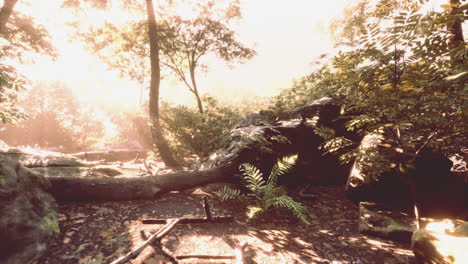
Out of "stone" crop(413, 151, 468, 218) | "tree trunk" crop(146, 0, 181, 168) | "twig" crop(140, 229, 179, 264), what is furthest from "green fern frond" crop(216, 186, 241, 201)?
"tree trunk" crop(146, 0, 181, 168)

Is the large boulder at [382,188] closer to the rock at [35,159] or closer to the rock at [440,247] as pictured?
the rock at [440,247]

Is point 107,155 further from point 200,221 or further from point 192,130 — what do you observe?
point 200,221

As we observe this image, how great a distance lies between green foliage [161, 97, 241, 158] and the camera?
8734mm

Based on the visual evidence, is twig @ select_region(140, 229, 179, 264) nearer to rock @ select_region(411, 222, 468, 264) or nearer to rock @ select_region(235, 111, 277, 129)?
rock @ select_region(411, 222, 468, 264)

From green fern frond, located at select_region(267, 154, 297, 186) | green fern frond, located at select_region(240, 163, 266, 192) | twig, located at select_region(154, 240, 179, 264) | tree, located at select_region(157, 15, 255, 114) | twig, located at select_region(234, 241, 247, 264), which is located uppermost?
tree, located at select_region(157, 15, 255, 114)

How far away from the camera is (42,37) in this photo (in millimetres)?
12102

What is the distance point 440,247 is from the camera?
2.74 meters

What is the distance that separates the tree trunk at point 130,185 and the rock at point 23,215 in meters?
0.46

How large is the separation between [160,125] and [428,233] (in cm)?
884

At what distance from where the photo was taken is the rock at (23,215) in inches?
112

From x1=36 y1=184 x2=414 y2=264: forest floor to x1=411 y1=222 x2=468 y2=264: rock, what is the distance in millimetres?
431

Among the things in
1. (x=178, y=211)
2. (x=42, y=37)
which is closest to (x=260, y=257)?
(x=178, y=211)

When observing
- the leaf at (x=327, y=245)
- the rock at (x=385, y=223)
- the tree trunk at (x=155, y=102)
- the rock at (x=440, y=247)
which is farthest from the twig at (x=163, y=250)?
the tree trunk at (x=155, y=102)

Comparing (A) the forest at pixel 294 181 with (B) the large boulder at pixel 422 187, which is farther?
(B) the large boulder at pixel 422 187
